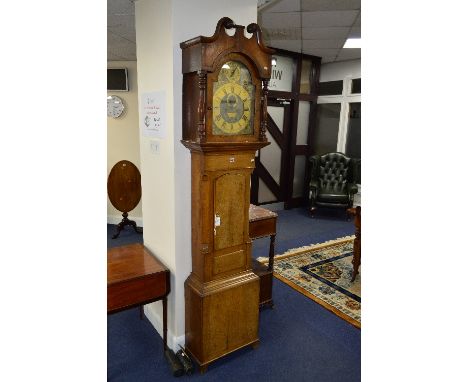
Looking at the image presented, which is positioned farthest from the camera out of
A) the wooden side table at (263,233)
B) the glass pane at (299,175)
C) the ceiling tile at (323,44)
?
the glass pane at (299,175)

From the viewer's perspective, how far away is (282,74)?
226 inches

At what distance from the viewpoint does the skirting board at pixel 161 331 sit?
2.42 metres

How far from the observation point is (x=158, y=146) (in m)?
2.32

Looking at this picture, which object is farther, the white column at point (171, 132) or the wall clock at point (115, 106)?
the wall clock at point (115, 106)

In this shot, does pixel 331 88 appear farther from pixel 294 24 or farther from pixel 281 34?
pixel 294 24

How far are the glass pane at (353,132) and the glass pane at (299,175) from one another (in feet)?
2.83

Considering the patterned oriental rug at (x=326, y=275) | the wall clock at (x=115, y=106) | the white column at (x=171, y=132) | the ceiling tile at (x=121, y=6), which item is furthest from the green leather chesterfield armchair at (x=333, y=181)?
the ceiling tile at (x=121, y=6)

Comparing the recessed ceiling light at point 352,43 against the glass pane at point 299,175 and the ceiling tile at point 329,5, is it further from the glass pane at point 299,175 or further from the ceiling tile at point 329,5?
the glass pane at point 299,175

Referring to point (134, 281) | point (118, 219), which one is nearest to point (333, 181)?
point (118, 219)

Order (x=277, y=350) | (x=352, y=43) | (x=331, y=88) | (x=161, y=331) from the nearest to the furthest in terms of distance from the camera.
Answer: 1. (x=277, y=350)
2. (x=161, y=331)
3. (x=352, y=43)
4. (x=331, y=88)

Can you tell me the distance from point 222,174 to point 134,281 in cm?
88
